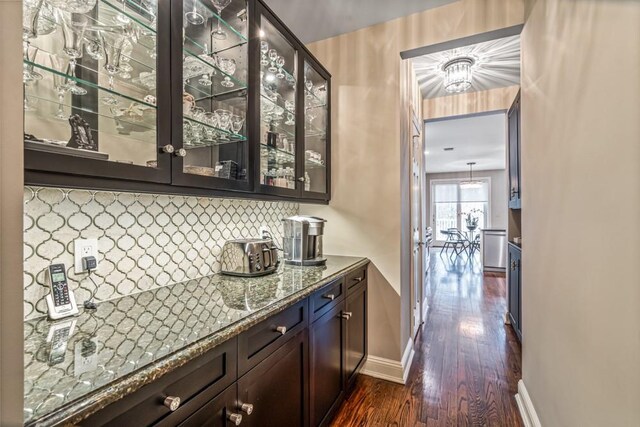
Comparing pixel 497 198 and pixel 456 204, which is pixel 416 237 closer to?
pixel 497 198

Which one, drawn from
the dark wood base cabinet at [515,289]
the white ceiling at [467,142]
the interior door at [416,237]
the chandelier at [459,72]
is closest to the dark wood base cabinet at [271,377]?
the interior door at [416,237]

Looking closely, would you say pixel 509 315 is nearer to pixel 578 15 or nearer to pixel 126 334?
pixel 578 15

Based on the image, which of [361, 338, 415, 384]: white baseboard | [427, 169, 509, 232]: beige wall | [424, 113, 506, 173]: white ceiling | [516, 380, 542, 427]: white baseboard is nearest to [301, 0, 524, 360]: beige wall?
[361, 338, 415, 384]: white baseboard

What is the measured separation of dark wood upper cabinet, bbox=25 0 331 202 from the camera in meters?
0.84

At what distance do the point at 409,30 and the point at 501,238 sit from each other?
5.54 meters

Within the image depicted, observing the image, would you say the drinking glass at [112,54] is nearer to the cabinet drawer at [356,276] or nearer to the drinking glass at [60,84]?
the drinking glass at [60,84]

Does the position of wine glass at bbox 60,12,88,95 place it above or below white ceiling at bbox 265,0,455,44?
below

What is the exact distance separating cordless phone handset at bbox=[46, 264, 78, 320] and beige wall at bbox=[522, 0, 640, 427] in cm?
170

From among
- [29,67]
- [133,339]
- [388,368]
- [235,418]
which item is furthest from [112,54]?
[388,368]

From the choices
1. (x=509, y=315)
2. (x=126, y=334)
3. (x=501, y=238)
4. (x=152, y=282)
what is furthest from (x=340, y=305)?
(x=501, y=238)

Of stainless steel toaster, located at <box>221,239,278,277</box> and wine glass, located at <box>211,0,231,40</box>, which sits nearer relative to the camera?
wine glass, located at <box>211,0,231,40</box>

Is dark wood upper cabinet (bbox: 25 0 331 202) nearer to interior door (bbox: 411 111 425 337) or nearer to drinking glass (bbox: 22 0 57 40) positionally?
drinking glass (bbox: 22 0 57 40)

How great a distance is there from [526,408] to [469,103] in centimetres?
308

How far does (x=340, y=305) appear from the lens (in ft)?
5.86
